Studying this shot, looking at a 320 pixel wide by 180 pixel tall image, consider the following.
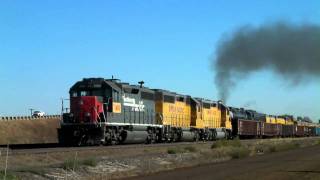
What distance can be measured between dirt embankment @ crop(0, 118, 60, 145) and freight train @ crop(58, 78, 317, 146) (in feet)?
78.3

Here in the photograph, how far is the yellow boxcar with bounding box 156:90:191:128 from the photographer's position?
4534cm

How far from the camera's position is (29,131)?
261 ft

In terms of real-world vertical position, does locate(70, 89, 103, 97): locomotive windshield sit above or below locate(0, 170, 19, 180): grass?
above

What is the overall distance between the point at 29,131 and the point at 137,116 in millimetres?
43233

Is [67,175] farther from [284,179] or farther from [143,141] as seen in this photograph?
[143,141]

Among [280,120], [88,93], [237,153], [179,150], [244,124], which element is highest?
[88,93]

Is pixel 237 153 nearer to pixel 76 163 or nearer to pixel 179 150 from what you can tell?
pixel 179 150

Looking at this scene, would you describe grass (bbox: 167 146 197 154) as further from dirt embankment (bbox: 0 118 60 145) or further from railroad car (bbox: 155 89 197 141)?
dirt embankment (bbox: 0 118 60 145)

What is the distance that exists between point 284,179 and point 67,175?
803 cm

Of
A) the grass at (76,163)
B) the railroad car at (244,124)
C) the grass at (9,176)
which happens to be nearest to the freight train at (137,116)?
the railroad car at (244,124)

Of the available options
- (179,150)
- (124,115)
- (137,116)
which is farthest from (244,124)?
(179,150)

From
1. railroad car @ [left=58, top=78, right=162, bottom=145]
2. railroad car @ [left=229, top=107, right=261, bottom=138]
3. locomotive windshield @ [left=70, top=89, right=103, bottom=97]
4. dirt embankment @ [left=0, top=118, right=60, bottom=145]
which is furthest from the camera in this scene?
dirt embankment @ [left=0, top=118, right=60, bottom=145]

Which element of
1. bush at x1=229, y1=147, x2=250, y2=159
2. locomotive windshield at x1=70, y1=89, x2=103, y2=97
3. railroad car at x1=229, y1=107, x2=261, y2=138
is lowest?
bush at x1=229, y1=147, x2=250, y2=159

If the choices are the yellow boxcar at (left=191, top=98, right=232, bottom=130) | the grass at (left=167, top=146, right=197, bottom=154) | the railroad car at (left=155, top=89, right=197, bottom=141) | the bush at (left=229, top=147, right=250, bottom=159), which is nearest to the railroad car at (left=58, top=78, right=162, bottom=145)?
the railroad car at (left=155, top=89, right=197, bottom=141)
